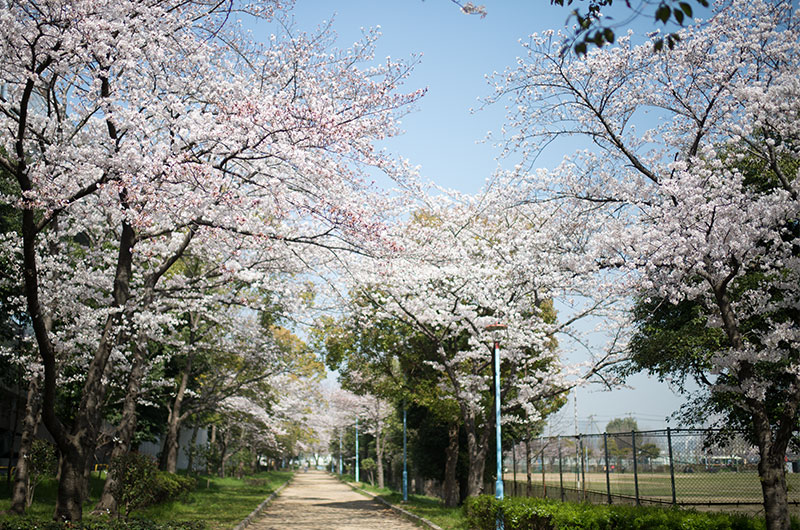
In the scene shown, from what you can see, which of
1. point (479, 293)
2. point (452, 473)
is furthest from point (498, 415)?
point (452, 473)

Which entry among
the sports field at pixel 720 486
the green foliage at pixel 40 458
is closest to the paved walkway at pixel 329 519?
the green foliage at pixel 40 458

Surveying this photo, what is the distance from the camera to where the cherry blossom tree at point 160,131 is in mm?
8977

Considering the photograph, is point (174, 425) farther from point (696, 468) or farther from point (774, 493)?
point (774, 493)

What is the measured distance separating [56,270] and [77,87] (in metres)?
5.48

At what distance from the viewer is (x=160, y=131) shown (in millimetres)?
11234

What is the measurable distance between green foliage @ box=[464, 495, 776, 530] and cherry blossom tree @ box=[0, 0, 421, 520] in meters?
6.07

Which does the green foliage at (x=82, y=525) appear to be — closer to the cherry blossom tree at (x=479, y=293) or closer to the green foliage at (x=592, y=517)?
the green foliage at (x=592, y=517)

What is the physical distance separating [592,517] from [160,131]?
1007 centimetres

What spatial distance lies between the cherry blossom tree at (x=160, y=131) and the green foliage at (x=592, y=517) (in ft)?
19.9

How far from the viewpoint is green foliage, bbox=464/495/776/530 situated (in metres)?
9.46

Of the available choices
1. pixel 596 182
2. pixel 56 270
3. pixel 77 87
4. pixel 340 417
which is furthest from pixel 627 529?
pixel 340 417

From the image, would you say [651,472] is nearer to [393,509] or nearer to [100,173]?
[393,509]

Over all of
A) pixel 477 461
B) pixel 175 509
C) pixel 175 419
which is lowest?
pixel 175 509

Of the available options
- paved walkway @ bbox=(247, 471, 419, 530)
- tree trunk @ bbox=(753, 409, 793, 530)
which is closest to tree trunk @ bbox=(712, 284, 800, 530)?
tree trunk @ bbox=(753, 409, 793, 530)
